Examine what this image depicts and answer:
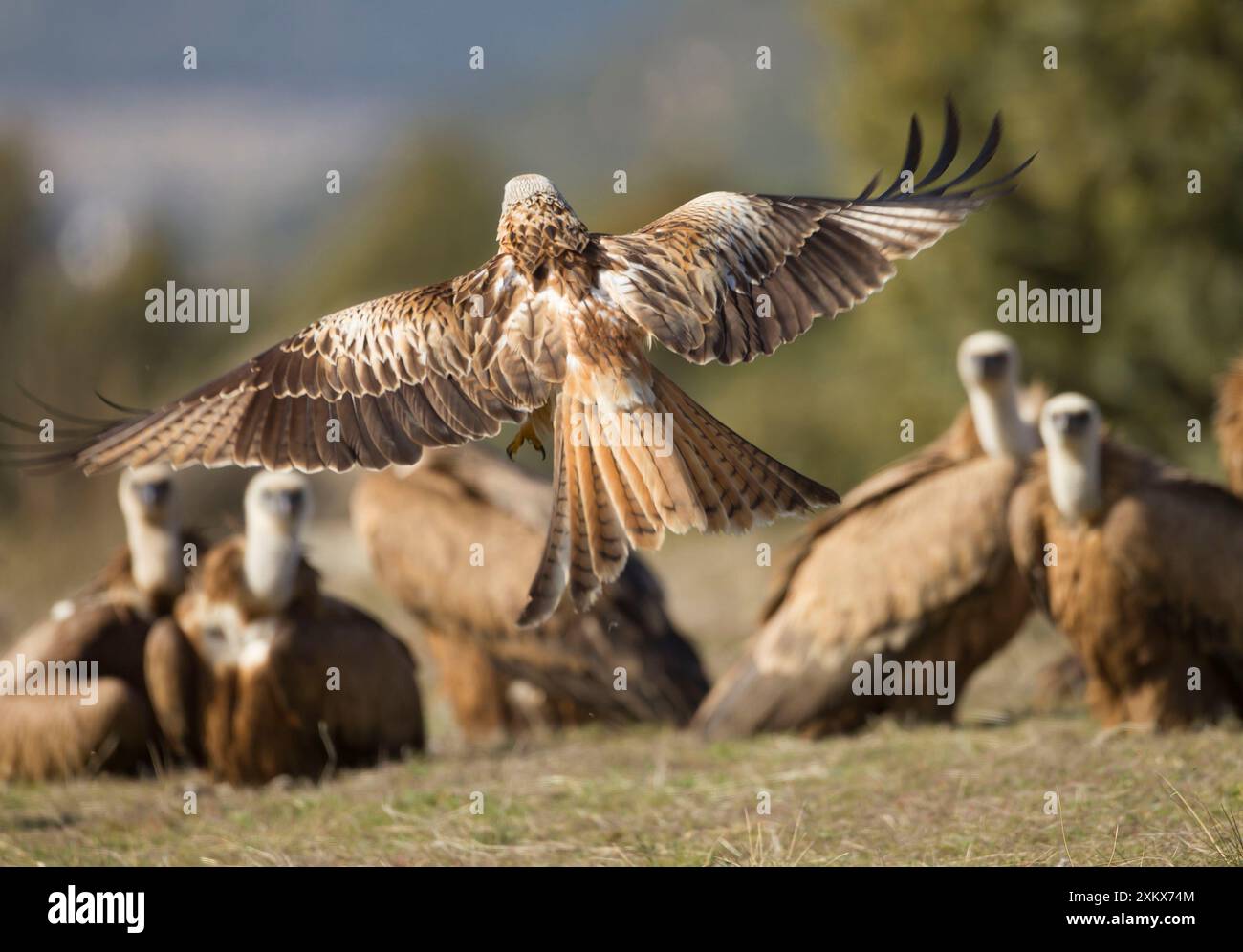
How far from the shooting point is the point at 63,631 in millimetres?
7559

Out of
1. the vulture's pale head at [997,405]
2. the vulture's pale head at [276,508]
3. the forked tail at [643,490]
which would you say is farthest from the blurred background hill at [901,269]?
the forked tail at [643,490]

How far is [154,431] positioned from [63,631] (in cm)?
244

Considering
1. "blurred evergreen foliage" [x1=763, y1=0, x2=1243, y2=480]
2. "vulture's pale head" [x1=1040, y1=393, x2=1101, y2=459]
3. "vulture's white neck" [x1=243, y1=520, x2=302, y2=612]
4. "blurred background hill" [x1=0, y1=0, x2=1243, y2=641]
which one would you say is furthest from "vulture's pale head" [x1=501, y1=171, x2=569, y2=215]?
"blurred evergreen foliage" [x1=763, y1=0, x2=1243, y2=480]

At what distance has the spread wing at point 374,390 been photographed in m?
5.21

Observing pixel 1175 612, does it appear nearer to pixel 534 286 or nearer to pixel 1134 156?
pixel 534 286

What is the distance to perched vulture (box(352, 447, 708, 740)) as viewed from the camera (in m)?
8.38

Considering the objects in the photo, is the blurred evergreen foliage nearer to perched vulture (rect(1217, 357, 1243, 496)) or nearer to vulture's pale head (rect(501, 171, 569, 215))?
perched vulture (rect(1217, 357, 1243, 496))

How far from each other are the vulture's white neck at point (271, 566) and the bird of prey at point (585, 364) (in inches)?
66.1

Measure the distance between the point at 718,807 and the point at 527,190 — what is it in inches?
94.4

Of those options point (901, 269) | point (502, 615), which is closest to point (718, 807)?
point (502, 615)

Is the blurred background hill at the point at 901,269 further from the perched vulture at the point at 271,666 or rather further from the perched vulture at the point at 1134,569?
the perched vulture at the point at 271,666

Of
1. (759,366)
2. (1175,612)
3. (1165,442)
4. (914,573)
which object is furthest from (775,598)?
(759,366)

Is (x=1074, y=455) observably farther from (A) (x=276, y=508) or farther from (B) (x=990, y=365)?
(A) (x=276, y=508)

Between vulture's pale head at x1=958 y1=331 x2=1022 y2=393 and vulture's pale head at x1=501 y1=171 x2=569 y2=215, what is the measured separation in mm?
2821
